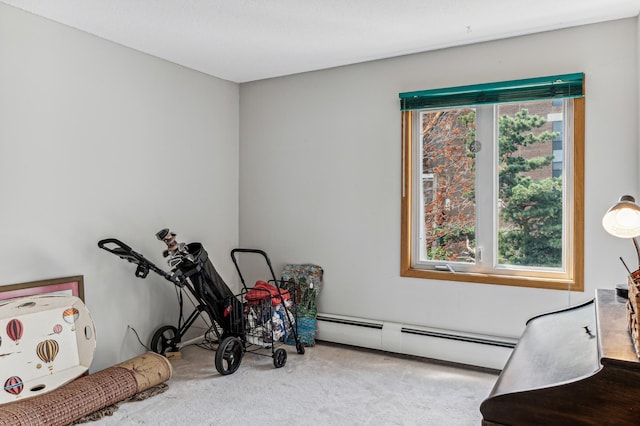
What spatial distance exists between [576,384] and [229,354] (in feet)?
8.61

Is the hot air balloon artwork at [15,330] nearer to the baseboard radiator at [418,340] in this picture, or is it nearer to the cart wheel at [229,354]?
the cart wheel at [229,354]

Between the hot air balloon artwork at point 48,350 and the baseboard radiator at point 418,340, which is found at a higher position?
the hot air balloon artwork at point 48,350

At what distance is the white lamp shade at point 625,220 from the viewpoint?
1.43 meters

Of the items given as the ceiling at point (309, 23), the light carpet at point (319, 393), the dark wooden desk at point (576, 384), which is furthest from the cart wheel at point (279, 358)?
the ceiling at point (309, 23)

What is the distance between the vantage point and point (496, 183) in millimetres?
3486

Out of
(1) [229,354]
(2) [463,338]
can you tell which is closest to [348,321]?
(2) [463,338]

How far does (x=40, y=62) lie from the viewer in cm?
295

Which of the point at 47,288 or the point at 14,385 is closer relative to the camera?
the point at 14,385

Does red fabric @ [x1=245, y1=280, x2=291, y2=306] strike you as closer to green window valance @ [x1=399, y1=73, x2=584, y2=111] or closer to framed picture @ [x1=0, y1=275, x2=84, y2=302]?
framed picture @ [x1=0, y1=275, x2=84, y2=302]

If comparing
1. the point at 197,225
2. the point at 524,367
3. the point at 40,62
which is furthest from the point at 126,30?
the point at 524,367

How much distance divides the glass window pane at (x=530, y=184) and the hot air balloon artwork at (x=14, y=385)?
11.1ft

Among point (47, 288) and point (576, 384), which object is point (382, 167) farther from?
point (576, 384)

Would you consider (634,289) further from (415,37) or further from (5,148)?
(5,148)

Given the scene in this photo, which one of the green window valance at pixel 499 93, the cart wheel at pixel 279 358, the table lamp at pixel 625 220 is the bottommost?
the cart wheel at pixel 279 358
